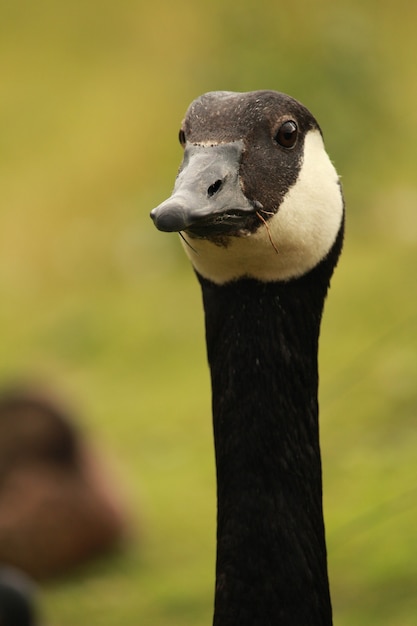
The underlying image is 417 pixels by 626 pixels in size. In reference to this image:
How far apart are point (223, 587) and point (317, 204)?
0.95 meters

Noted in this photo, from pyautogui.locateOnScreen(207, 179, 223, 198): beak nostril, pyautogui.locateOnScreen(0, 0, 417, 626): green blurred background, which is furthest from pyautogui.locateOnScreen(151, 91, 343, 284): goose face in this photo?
pyautogui.locateOnScreen(0, 0, 417, 626): green blurred background

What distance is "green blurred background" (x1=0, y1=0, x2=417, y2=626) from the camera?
5.80 m

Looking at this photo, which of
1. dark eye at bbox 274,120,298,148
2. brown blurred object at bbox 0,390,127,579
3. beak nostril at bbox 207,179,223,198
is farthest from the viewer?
brown blurred object at bbox 0,390,127,579

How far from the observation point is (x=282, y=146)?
9.08ft

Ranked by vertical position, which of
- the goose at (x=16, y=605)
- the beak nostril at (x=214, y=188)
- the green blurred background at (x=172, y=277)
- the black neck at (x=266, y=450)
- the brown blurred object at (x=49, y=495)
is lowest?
the black neck at (x=266, y=450)

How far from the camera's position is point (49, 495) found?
6.00 metres

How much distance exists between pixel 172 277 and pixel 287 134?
6652 mm

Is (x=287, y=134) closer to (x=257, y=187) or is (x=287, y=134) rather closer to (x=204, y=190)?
(x=257, y=187)

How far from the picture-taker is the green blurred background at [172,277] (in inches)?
228

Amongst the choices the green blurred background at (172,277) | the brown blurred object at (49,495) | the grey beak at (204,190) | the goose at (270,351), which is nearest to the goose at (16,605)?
the green blurred background at (172,277)

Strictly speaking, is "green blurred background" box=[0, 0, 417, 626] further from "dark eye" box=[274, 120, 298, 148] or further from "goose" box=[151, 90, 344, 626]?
"dark eye" box=[274, 120, 298, 148]

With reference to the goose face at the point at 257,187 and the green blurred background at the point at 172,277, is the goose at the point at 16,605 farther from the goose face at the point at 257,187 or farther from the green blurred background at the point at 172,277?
the goose face at the point at 257,187

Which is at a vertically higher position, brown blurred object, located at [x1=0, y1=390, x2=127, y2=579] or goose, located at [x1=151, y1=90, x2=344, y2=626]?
brown blurred object, located at [x1=0, y1=390, x2=127, y2=579]

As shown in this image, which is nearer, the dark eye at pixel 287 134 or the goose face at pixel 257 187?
the goose face at pixel 257 187
